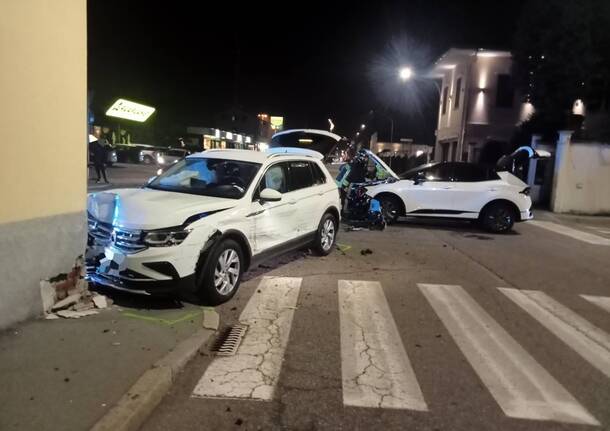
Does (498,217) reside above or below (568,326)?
above

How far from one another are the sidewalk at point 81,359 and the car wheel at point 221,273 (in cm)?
25

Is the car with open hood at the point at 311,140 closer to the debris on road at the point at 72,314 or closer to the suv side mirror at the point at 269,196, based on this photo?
the suv side mirror at the point at 269,196

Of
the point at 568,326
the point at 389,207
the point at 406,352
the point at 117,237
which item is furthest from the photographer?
the point at 389,207

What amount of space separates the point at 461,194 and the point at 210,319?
8.94m

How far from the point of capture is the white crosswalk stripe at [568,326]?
5.03m

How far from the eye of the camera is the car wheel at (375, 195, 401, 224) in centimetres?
1314

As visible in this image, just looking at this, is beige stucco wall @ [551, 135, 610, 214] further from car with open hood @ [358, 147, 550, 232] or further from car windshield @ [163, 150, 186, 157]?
car windshield @ [163, 150, 186, 157]

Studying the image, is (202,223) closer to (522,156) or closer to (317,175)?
(317,175)

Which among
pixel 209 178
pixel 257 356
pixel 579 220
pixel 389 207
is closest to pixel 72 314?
pixel 257 356

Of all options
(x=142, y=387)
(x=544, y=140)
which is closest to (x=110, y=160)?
(x=544, y=140)

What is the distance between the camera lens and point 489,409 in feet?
12.7

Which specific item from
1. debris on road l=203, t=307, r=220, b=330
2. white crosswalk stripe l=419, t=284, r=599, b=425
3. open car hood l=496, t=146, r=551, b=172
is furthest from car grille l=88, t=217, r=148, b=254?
open car hood l=496, t=146, r=551, b=172

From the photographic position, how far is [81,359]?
13.8 feet

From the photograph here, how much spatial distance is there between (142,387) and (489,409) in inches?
105
